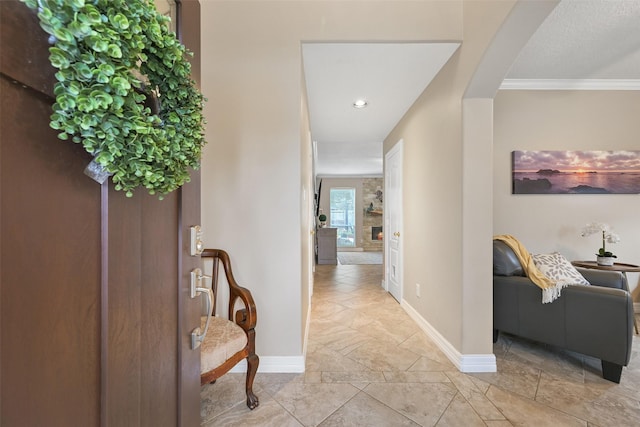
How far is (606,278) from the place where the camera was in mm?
2199

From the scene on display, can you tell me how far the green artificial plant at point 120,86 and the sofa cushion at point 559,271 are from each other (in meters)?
2.62

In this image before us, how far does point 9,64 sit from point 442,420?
2089 mm

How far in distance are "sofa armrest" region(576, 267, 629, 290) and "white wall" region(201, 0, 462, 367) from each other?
2.40 metres

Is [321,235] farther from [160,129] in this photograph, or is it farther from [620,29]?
[160,129]

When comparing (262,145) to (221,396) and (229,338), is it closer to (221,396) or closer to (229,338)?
(229,338)

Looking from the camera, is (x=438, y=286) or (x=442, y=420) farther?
(x=438, y=286)

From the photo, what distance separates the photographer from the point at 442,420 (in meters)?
1.46

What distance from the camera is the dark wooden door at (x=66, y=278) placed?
1.26 feet

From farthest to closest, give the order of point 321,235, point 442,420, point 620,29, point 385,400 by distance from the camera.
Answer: point 321,235, point 620,29, point 385,400, point 442,420

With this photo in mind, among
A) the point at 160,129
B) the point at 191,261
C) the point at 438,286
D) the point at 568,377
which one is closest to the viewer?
the point at 160,129

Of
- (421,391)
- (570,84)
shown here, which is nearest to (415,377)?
(421,391)

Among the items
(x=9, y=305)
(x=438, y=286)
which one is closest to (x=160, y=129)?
(x=9, y=305)

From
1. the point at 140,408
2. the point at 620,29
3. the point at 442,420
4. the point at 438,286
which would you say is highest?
the point at 620,29

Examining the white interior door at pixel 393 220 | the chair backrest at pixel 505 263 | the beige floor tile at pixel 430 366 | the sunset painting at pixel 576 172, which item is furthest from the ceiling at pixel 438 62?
the beige floor tile at pixel 430 366
